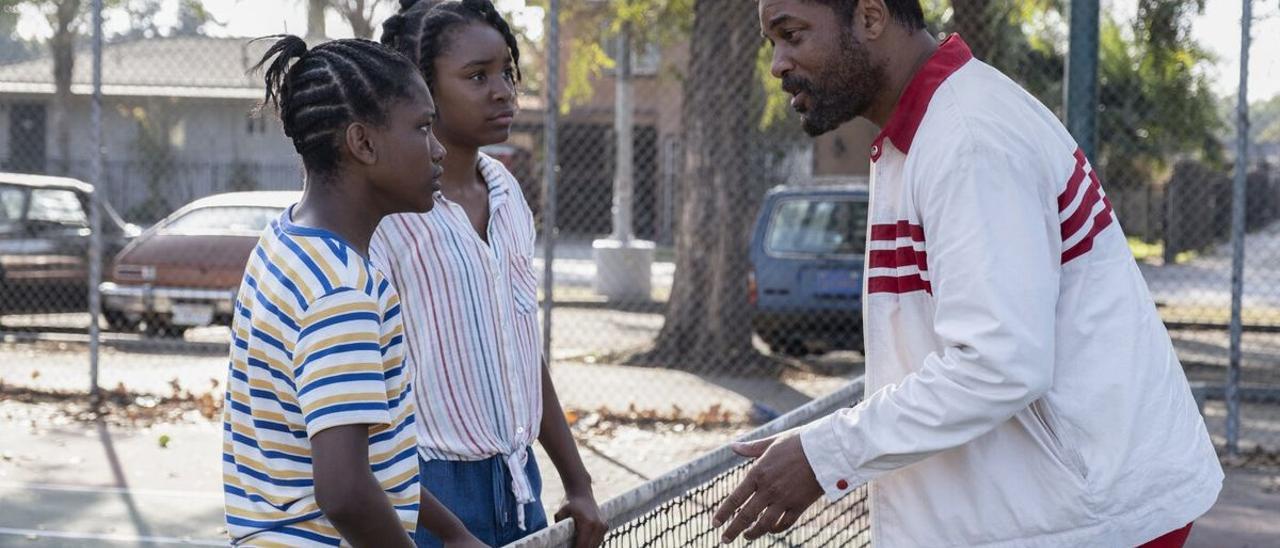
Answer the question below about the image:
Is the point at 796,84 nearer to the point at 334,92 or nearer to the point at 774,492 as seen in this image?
the point at 774,492

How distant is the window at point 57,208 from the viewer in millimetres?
16016

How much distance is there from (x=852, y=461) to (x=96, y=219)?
9171mm

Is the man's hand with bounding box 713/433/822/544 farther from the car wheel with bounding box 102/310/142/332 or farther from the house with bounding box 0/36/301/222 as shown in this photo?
the house with bounding box 0/36/301/222

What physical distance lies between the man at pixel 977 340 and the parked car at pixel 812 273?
11.2 m

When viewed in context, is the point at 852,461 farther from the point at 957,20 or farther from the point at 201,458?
the point at 957,20

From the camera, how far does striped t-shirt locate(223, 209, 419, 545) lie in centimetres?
245

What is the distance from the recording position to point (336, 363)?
2.43 meters

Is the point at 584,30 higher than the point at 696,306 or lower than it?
higher

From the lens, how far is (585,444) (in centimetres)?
991

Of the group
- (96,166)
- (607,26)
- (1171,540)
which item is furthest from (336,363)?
(607,26)

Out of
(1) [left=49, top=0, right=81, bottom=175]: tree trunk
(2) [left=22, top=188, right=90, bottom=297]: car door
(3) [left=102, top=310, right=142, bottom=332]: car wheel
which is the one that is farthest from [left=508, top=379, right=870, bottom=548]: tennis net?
(1) [left=49, top=0, right=81, bottom=175]: tree trunk

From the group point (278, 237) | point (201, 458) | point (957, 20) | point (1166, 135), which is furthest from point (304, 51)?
point (1166, 135)

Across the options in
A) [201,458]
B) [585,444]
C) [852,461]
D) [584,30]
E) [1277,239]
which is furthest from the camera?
[1277,239]

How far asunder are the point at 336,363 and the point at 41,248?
14.6m
